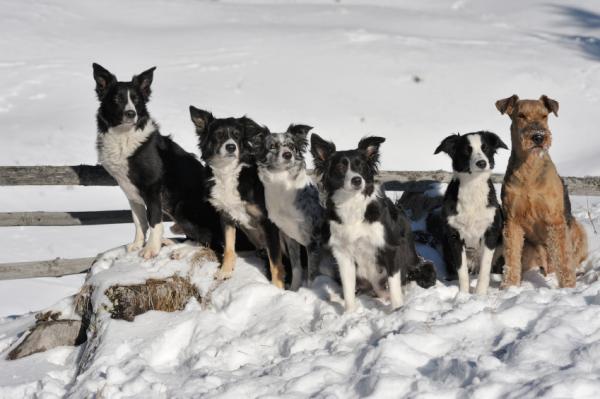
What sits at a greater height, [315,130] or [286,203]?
[315,130]

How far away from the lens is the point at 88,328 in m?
6.13

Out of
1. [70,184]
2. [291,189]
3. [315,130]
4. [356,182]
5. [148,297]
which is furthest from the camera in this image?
[315,130]

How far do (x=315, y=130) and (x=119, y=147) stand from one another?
349 inches

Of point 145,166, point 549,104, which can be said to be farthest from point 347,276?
point 145,166

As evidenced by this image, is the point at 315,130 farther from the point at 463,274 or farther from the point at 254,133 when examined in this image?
the point at 463,274

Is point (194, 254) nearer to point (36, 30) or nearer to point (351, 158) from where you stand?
point (351, 158)

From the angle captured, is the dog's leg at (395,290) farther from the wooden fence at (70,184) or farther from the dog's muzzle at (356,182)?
the wooden fence at (70,184)

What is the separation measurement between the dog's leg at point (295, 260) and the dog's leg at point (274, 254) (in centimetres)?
9

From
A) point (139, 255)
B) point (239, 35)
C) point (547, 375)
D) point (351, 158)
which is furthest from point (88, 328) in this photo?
point (239, 35)

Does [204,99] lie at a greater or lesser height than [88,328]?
greater

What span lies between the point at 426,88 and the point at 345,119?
2760 millimetres

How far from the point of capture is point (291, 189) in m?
6.11

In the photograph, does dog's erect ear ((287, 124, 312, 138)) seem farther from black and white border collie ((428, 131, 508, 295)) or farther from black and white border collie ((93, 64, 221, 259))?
black and white border collie ((428, 131, 508, 295))

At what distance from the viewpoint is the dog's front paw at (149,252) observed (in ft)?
22.0
